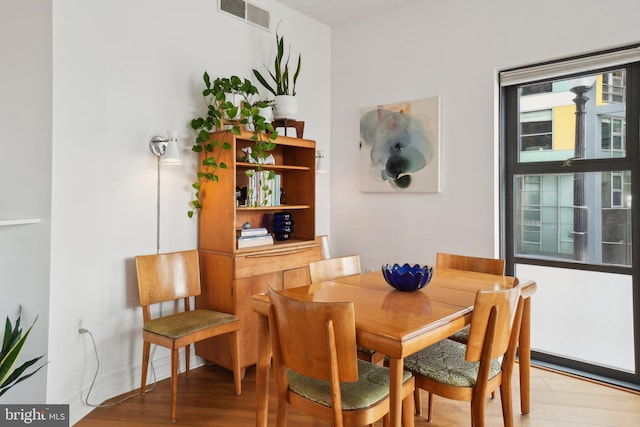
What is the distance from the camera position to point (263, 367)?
191cm

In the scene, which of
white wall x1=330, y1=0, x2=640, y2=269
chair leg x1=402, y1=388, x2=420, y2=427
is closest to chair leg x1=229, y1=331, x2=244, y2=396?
chair leg x1=402, y1=388, x2=420, y2=427

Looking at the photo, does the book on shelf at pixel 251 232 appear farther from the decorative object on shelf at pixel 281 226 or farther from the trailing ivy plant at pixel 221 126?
the trailing ivy plant at pixel 221 126

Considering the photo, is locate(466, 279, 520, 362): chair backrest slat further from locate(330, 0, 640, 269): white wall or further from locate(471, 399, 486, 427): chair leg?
locate(330, 0, 640, 269): white wall

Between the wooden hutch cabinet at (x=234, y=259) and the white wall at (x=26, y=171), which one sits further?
the wooden hutch cabinet at (x=234, y=259)

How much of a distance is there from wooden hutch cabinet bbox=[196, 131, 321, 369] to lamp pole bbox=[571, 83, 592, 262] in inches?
75.9

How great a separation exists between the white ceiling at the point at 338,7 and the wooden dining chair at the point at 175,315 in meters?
2.39

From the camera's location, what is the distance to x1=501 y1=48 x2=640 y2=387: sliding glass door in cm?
281

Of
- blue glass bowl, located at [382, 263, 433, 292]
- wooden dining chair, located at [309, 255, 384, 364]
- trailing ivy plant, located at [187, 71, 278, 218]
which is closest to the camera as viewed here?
blue glass bowl, located at [382, 263, 433, 292]

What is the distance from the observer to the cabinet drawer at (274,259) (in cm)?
286

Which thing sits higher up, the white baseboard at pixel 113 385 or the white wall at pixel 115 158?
the white wall at pixel 115 158

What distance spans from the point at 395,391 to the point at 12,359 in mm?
1767

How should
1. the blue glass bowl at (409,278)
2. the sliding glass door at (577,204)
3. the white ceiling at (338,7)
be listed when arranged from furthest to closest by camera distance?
1. the white ceiling at (338,7)
2. the sliding glass door at (577,204)
3. the blue glass bowl at (409,278)

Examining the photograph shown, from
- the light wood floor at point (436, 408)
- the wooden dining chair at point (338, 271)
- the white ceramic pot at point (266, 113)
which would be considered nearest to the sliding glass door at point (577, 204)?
the light wood floor at point (436, 408)

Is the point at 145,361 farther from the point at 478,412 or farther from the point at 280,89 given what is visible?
the point at 280,89
